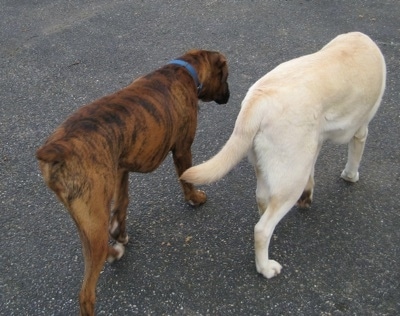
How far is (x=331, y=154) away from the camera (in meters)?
3.58

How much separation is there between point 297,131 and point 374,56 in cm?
82

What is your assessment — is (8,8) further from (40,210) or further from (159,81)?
(159,81)

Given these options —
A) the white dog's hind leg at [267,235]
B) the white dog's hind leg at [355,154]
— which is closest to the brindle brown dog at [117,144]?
the white dog's hind leg at [267,235]

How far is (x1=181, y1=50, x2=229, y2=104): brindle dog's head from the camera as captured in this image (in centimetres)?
288

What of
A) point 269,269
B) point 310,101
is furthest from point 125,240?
point 310,101

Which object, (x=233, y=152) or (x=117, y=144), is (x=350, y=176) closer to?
(x=233, y=152)

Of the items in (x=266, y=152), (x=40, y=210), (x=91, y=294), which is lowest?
(x=40, y=210)

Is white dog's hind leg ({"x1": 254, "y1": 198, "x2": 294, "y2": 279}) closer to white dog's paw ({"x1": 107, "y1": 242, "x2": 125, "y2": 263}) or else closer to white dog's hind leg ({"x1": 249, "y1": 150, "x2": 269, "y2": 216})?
white dog's hind leg ({"x1": 249, "y1": 150, "x2": 269, "y2": 216})

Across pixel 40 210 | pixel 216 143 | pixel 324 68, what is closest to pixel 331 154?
pixel 216 143

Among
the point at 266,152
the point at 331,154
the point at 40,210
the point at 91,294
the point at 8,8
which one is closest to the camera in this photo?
the point at 91,294

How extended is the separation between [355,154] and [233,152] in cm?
116

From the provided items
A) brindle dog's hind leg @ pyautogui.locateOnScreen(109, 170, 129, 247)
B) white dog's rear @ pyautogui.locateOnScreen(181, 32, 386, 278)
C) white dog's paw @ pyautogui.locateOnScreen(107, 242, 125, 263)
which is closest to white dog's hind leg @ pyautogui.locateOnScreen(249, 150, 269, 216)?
white dog's rear @ pyautogui.locateOnScreen(181, 32, 386, 278)

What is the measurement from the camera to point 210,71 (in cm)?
295

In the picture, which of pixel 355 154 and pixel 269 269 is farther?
pixel 355 154
